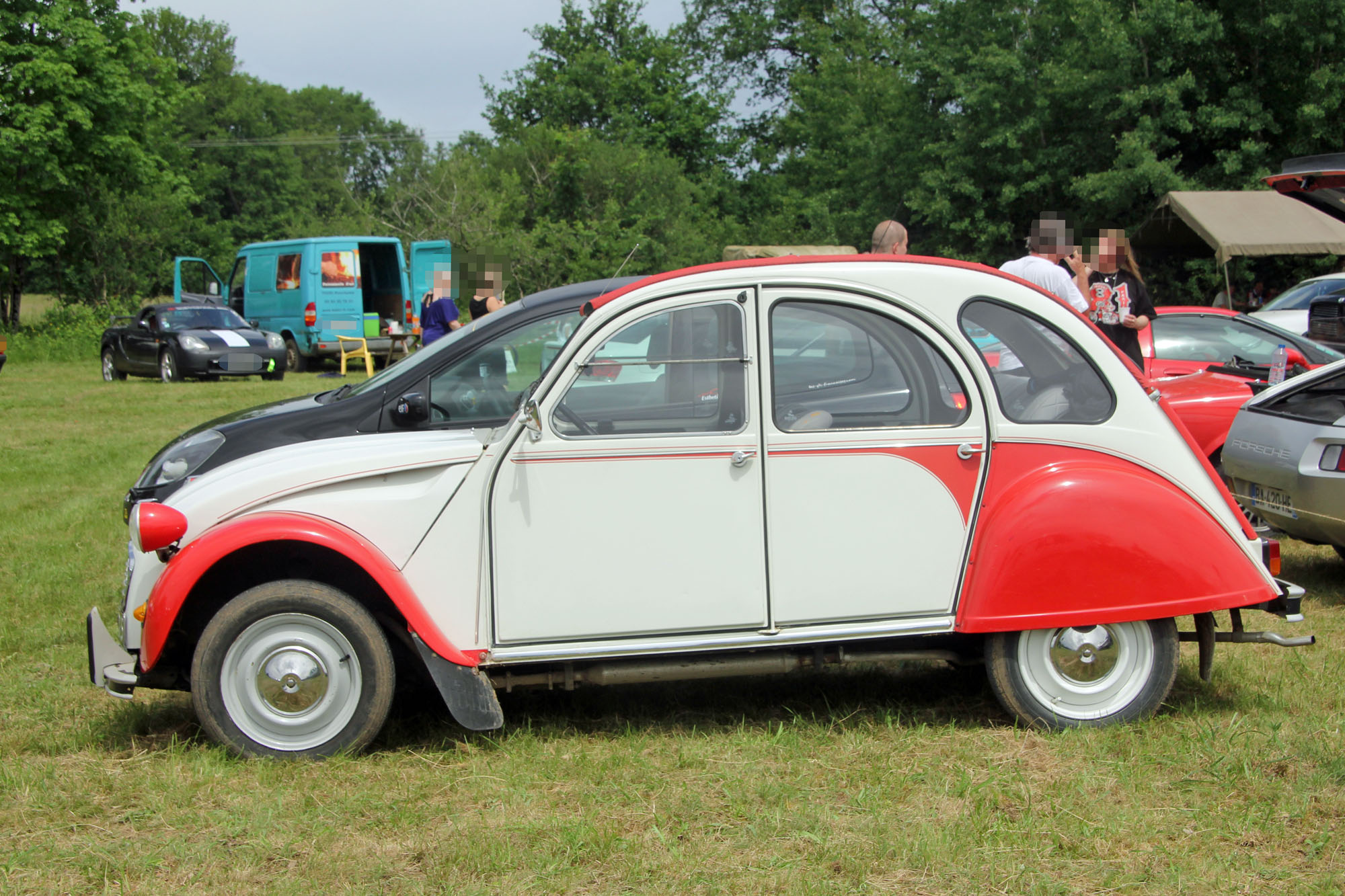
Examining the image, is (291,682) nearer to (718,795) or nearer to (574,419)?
(574,419)

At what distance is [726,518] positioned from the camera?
157 inches

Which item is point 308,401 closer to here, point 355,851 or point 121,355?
point 355,851

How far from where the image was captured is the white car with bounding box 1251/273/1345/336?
15.0 m

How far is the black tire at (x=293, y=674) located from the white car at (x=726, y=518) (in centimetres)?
1

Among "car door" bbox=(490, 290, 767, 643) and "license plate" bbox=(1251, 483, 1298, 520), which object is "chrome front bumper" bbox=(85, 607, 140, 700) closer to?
"car door" bbox=(490, 290, 767, 643)

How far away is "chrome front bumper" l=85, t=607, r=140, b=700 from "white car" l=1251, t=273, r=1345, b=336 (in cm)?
1486

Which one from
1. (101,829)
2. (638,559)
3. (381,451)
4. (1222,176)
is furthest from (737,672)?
(1222,176)

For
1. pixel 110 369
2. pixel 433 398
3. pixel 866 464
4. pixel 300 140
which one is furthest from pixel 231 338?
pixel 300 140

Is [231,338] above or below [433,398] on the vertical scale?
above

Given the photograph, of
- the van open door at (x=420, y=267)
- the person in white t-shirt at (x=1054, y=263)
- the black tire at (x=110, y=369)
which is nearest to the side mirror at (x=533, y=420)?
the person in white t-shirt at (x=1054, y=263)

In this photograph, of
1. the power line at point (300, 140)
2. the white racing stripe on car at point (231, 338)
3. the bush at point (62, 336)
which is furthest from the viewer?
the power line at point (300, 140)

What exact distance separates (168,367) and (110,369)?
86.1 inches

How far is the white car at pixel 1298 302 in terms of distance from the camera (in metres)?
15.0

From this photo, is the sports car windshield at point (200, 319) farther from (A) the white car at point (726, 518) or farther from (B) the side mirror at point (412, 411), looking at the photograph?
(A) the white car at point (726, 518)
